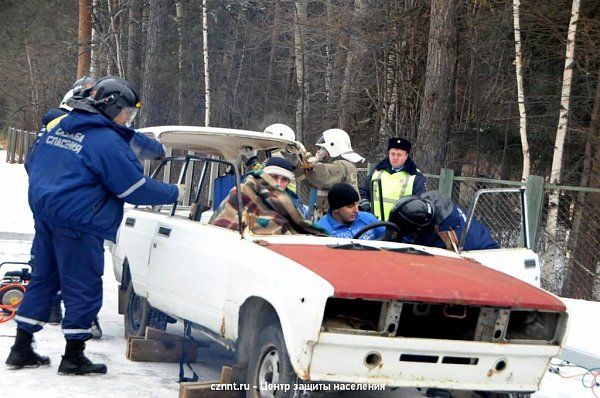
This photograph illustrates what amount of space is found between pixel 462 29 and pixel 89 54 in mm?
15370

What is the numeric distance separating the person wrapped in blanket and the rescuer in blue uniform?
22.7 inches

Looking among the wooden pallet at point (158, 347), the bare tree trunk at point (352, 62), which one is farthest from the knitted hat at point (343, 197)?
the bare tree trunk at point (352, 62)

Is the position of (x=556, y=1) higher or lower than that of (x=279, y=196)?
higher

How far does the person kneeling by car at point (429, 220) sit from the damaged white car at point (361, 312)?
11.3 inches

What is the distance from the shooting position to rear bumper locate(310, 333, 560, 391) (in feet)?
16.9

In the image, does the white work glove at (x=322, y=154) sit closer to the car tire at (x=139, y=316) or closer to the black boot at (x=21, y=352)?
the car tire at (x=139, y=316)

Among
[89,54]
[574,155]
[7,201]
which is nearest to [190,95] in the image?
[89,54]

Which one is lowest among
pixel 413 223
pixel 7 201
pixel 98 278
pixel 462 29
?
pixel 7 201

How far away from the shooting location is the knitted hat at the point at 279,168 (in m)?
7.27

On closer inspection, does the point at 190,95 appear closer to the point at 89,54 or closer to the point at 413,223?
the point at 89,54

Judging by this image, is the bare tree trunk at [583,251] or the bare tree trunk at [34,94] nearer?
the bare tree trunk at [583,251]

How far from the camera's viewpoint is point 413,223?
6.98m

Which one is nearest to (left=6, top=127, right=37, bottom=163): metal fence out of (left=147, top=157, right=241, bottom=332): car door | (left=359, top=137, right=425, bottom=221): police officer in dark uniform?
(left=359, top=137, right=425, bottom=221): police officer in dark uniform

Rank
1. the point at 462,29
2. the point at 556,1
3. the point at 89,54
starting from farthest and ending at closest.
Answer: the point at 89,54, the point at 462,29, the point at 556,1
